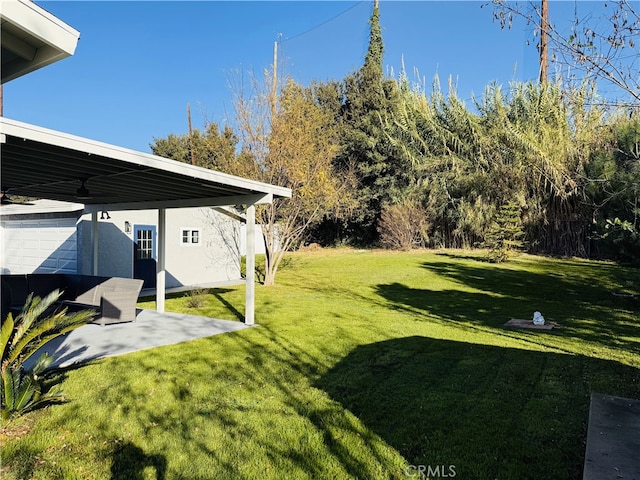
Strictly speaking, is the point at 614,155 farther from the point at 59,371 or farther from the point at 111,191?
the point at 59,371

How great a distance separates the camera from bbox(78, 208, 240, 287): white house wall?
12031 mm

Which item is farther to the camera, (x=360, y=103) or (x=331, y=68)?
(x=331, y=68)

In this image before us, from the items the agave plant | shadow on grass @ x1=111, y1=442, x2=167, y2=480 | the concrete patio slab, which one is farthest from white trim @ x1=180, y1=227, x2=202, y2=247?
the concrete patio slab

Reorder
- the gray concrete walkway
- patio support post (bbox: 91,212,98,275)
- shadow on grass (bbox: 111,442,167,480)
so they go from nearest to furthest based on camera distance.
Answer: shadow on grass (bbox: 111,442,167,480)
the gray concrete walkway
patio support post (bbox: 91,212,98,275)

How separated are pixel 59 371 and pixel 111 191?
398cm

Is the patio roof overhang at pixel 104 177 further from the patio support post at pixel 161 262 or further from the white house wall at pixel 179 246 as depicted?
the white house wall at pixel 179 246

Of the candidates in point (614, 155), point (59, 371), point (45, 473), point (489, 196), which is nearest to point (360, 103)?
point (489, 196)

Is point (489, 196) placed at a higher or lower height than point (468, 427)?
higher

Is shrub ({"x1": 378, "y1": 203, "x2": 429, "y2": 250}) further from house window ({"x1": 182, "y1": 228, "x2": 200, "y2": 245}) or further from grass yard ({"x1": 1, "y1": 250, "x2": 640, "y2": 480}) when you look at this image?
grass yard ({"x1": 1, "y1": 250, "x2": 640, "y2": 480})

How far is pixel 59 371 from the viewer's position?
16.1 ft

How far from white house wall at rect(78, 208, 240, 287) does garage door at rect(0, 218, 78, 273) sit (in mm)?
653

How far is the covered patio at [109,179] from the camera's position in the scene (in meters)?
4.57

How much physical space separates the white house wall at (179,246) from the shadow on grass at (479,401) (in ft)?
29.1

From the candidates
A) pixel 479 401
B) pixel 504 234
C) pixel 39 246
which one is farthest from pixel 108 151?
pixel 504 234
